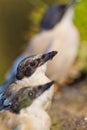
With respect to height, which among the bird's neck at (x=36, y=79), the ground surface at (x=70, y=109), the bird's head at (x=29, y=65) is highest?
the ground surface at (x=70, y=109)

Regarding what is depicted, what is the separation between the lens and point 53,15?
10.1 m

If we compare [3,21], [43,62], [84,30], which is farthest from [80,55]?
[43,62]

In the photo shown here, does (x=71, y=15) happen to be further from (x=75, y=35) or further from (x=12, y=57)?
(x=12, y=57)

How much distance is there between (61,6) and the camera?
33.1ft

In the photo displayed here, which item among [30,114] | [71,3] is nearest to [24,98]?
[30,114]

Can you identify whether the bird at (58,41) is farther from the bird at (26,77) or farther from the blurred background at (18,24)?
the bird at (26,77)

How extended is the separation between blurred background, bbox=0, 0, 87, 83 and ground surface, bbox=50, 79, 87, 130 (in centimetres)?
166

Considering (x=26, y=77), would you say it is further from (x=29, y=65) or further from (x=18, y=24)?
(x=18, y=24)

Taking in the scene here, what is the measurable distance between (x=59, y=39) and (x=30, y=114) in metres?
5.66

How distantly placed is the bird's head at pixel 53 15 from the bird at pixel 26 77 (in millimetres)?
6128

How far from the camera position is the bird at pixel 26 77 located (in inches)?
145

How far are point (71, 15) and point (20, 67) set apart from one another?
20.5ft

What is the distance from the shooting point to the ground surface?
4.75m

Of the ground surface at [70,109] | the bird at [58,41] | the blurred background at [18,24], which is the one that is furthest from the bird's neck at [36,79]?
the blurred background at [18,24]
